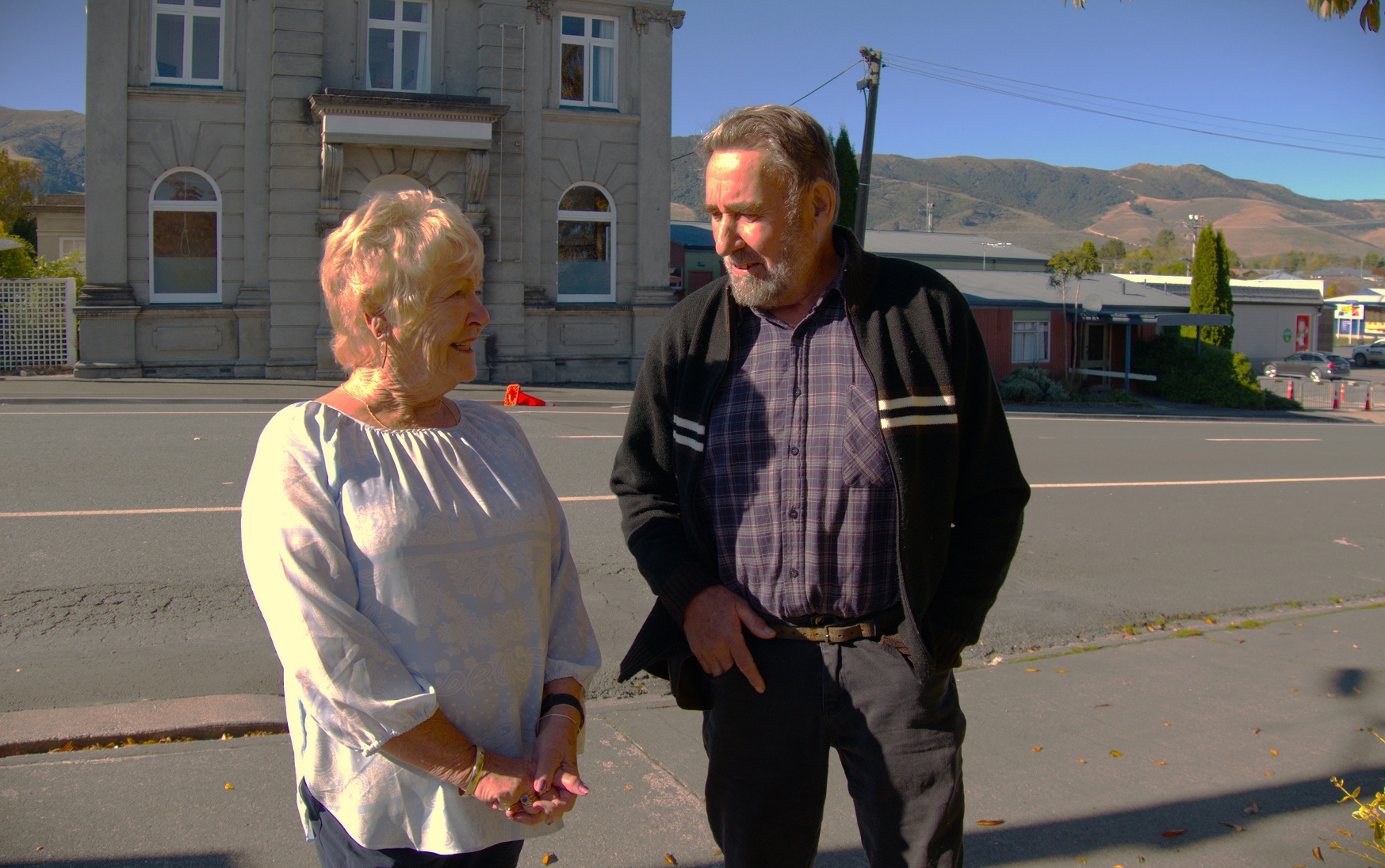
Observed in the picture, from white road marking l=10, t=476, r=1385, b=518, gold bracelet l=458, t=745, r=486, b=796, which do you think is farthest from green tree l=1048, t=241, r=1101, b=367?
gold bracelet l=458, t=745, r=486, b=796

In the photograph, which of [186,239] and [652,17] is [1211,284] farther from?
[186,239]

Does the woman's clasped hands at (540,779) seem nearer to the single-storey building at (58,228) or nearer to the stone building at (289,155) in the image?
the stone building at (289,155)

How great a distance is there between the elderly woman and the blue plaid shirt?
52 cm

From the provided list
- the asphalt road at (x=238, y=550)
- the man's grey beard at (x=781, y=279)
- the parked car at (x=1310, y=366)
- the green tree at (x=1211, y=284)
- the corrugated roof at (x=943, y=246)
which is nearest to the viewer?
the man's grey beard at (x=781, y=279)

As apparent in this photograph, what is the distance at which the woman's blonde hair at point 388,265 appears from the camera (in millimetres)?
1941

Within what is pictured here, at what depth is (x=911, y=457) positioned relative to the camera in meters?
2.29

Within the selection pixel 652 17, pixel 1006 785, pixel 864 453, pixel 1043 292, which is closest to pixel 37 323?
pixel 652 17

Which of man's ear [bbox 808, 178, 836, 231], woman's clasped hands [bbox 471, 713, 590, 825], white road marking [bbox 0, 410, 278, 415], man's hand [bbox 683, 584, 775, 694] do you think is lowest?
woman's clasped hands [bbox 471, 713, 590, 825]

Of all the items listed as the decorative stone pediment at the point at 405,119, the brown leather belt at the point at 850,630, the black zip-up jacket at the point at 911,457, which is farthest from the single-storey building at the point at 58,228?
the brown leather belt at the point at 850,630

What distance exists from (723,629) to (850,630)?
0.96 feet

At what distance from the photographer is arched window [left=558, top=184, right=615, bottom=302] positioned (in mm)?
21562

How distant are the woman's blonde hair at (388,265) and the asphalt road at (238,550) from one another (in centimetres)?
308

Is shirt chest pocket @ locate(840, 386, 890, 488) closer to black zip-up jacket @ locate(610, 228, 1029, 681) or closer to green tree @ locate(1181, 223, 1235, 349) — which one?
black zip-up jacket @ locate(610, 228, 1029, 681)

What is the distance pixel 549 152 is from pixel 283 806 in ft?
62.4
